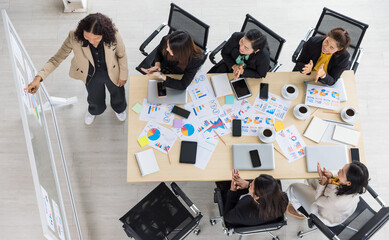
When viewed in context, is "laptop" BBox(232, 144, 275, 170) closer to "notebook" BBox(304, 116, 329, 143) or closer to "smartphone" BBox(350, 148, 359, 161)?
"notebook" BBox(304, 116, 329, 143)

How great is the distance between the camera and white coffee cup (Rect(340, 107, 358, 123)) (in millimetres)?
2973

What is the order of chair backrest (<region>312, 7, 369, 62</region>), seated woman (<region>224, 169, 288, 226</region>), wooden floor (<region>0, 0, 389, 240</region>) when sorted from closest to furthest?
seated woman (<region>224, 169, 288, 226</region>) → chair backrest (<region>312, 7, 369, 62</region>) → wooden floor (<region>0, 0, 389, 240</region>)

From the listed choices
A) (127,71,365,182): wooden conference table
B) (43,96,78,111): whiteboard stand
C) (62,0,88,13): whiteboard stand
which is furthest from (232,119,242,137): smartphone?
(62,0,88,13): whiteboard stand

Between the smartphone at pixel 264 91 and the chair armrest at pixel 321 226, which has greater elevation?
the smartphone at pixel 264 91

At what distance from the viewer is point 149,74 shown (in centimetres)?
311

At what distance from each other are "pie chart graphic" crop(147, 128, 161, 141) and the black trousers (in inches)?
30.0

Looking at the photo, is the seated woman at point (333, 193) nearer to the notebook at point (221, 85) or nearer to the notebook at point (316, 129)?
the notebook at point (316, 129)

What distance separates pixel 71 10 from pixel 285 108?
117 inches

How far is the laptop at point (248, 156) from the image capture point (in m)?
2.86

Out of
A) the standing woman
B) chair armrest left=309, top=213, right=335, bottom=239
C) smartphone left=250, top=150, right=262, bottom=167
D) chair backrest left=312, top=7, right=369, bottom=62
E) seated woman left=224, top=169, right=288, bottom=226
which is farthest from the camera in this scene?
chair backrest left=312, top=7, right=369, bottom=62

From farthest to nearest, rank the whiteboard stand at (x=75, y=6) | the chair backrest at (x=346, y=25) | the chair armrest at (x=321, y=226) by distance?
the whiteboard stand at (x=75, y=6), the chair backrest at (x=346, y=25), the chair armrest at (x=321, y=226)

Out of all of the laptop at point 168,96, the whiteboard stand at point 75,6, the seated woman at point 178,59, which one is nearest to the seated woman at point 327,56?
the seated woman at point 178,59

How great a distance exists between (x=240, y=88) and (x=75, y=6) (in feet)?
8.30

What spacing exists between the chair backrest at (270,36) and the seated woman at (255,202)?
127 cm
